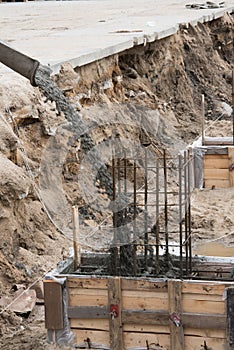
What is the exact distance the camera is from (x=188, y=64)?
66.5 ft

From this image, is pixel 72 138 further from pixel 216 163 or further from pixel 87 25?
pixel 87 25

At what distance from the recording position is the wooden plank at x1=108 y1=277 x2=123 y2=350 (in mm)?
7297

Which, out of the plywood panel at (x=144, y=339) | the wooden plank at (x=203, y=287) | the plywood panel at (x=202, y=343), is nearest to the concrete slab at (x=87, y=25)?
the plywood panel at (x=144, y=339)

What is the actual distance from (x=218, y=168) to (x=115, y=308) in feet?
21.3

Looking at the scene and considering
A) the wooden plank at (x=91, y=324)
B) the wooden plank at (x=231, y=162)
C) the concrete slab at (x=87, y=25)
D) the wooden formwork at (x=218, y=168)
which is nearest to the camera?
the wooden plank at (x=91, y=324)

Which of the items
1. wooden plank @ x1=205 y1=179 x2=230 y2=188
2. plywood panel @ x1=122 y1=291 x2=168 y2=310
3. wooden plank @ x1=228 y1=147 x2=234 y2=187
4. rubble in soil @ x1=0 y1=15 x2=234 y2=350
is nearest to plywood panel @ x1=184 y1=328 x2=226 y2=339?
plywood panel @ x1=122 y1=291 x2=168 y2=310

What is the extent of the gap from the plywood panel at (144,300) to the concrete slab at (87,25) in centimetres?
554

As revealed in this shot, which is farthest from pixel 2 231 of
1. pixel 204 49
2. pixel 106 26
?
pixel 204 49

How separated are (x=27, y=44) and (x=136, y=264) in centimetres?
893

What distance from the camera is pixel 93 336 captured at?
24.7 ft

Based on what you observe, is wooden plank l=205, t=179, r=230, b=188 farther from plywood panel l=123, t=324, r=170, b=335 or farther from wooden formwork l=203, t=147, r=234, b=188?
plywood panel l=123, t=324, r=170, b=335

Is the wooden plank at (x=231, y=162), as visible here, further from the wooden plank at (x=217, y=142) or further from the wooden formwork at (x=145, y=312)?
the wooden formwork at (x=145, y=312)

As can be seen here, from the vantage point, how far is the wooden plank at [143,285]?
23.7 ft

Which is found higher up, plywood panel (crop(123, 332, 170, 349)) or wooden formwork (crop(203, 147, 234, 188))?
wooden formwork (crop(203, 147, 234, 188))
